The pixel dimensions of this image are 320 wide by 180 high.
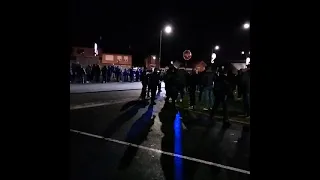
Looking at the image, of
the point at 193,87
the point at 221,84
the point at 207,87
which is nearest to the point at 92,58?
the point at 193,87

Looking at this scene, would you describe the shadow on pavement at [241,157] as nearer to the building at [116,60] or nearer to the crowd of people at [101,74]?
the crowd of people at [101,74]

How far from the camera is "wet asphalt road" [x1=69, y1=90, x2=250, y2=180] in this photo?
18.8ft

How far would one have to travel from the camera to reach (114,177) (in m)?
5.37

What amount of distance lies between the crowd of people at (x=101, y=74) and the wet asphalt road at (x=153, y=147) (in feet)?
52.3

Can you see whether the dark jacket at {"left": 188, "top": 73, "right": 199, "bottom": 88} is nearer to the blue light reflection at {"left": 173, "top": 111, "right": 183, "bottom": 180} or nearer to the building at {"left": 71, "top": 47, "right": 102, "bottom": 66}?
the blue light reflection at {"left": 173, "top": 111, "right": 183, "bottom": 180}

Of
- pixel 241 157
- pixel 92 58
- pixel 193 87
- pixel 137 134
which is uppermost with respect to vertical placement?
pixel 92 58

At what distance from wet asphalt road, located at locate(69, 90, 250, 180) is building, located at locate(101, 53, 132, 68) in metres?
25.4

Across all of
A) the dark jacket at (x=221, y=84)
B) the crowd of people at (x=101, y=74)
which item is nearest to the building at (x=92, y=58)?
the crowd of people at (x=101, y=74)

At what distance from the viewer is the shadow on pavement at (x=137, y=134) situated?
6.50 metres

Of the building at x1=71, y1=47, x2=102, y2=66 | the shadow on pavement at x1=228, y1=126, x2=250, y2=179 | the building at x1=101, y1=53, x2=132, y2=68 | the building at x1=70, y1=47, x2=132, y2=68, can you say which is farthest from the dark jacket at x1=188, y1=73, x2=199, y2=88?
the building at x1=101, y1=53, x2=132, y2=68

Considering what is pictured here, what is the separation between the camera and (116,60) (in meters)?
39.0

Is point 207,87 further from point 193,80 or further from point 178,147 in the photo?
point 178,147

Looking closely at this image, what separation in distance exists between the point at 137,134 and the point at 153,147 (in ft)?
5.19

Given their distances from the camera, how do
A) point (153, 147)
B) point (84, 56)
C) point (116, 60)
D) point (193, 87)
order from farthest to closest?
point (116, 60) < point (84, 56) < point (193, 87) < point (153, 147)
